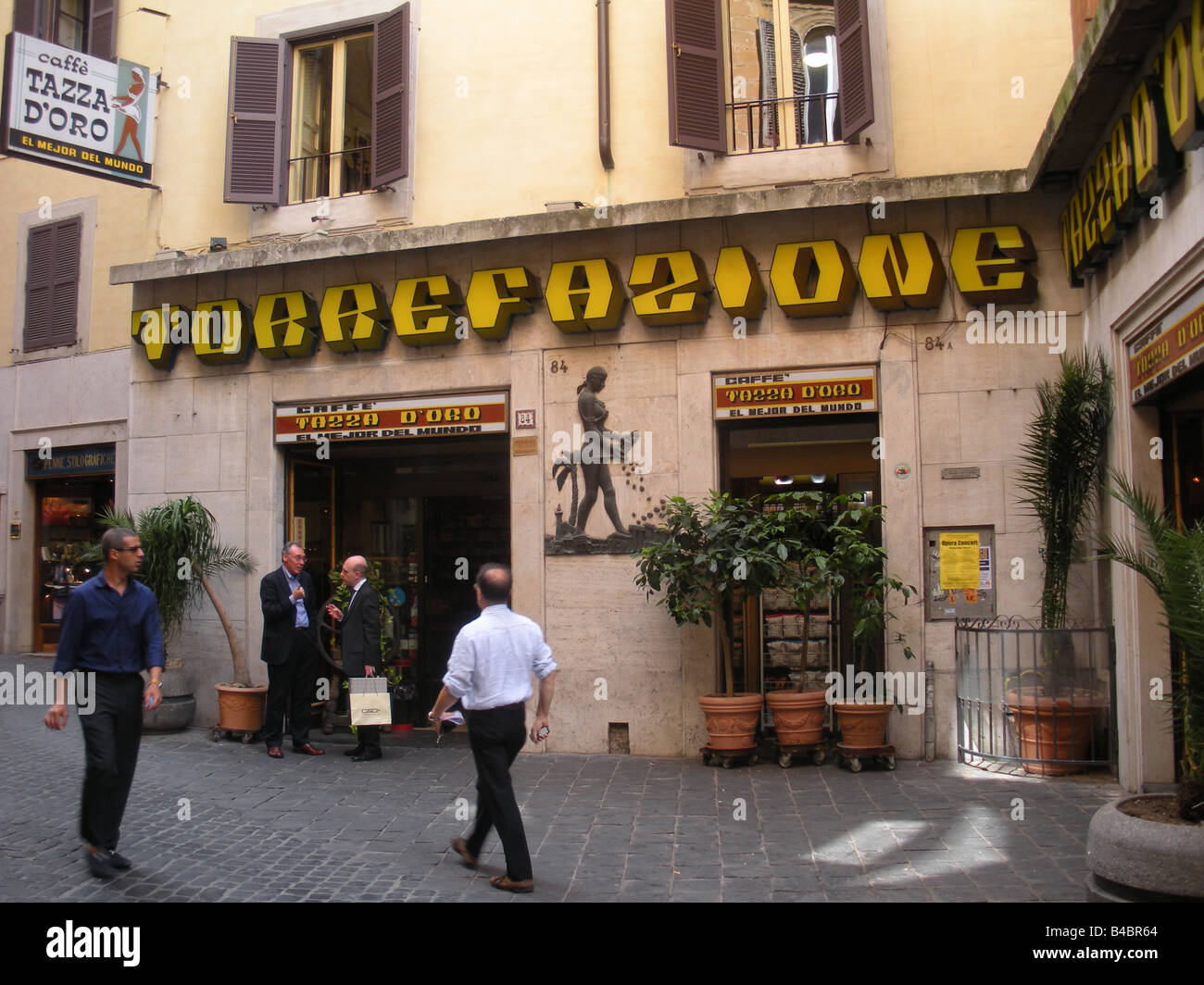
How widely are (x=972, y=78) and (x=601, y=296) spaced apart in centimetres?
380

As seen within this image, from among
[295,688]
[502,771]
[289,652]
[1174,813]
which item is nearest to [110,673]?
[502,771]

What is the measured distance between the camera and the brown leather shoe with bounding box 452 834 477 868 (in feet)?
19.1

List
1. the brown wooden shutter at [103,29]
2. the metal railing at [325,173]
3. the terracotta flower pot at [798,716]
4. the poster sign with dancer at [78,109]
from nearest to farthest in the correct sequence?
the terracotta flower pot at [798,716], the poster sign with dancer at [78,109], the metal railing at [325,173], the brown wooden shutter at [103,29]

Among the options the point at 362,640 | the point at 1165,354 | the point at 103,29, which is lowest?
the point at 362,640

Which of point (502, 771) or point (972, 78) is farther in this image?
point (972, 78)

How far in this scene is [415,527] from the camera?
1178 cm

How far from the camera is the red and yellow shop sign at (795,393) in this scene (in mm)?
9258

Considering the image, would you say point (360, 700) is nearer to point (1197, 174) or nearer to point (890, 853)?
point (890, 853)

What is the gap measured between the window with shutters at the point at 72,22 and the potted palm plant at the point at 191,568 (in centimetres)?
624

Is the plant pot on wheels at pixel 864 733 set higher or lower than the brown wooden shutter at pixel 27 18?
lower

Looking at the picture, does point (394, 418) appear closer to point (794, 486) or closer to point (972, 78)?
point (794, 486)
